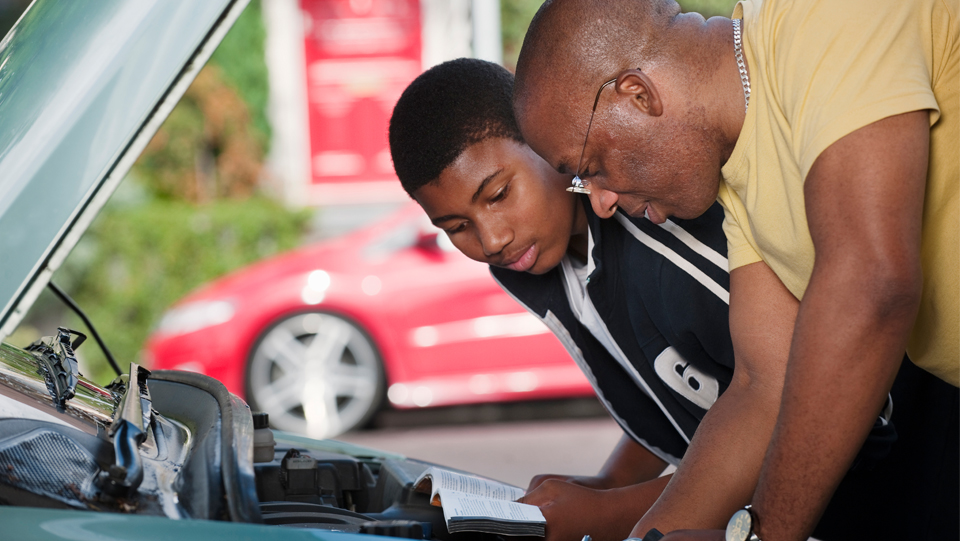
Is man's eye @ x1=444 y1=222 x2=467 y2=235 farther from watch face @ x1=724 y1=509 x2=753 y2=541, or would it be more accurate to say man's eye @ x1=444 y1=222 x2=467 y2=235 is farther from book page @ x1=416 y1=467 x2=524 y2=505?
watch face @ x1=724 y1=509 x2=753 y2=541

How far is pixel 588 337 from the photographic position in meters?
2.24

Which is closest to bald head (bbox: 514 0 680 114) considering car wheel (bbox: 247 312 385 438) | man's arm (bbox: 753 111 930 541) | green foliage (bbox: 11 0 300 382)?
man's arm (bbox: 753 111 930 541)

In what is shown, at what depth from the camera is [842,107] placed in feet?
4.00

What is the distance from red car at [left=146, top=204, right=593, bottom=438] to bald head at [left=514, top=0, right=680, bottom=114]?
398 cm

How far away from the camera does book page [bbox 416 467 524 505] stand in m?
1.81

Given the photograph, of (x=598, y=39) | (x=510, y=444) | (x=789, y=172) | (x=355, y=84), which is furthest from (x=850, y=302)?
(x=355, y=84)

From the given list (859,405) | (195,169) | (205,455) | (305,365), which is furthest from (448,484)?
(195,169)

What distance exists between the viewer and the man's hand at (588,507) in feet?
5.69

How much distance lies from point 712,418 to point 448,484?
0.54 meters

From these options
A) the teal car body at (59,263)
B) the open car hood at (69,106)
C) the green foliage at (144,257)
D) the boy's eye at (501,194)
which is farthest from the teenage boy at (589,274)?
the green foliage at (144,257)

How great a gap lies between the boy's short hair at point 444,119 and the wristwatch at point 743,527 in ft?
3.38

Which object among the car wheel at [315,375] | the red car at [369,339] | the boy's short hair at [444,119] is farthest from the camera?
the car wheel at [315,375]

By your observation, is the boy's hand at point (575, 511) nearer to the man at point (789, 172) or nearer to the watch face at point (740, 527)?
the man at point (789, 172)

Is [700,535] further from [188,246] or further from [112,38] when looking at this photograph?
[188,246]
